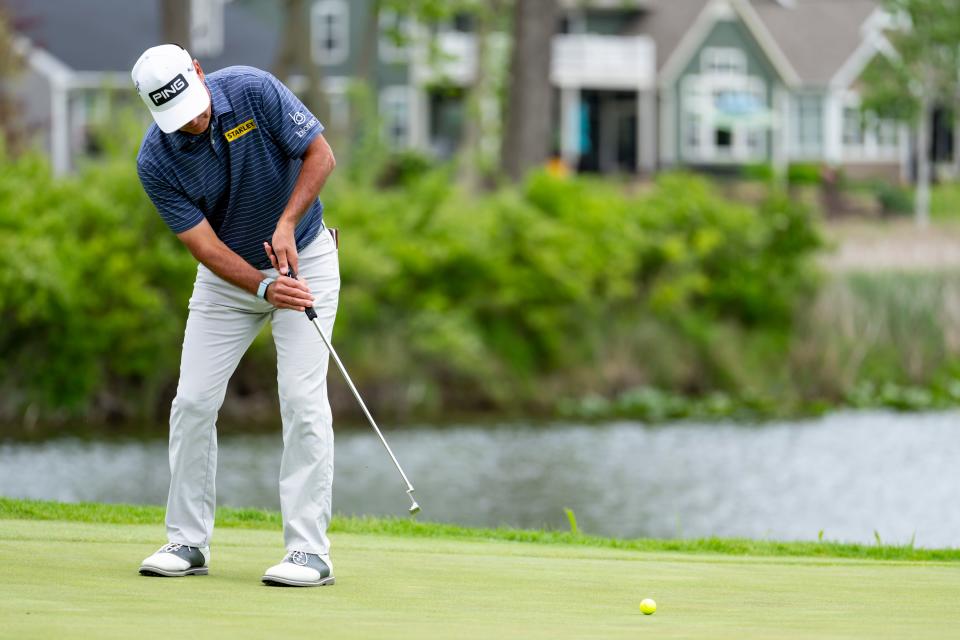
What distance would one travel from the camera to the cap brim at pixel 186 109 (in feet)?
18.3

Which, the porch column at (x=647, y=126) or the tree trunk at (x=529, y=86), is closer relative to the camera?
the tree trunk at (x=529, y=86)

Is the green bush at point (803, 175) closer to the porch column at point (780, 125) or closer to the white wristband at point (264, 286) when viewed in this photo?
the porch column at point (780, 125)

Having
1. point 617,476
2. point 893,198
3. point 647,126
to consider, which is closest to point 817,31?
point 647,126

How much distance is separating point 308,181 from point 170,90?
56 centimetres

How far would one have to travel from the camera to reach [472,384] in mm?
20109

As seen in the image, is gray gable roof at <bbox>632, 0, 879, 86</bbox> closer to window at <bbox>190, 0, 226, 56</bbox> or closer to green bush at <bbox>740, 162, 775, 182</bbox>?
green bush at <bbox>740, 162, 775, 182</bbox>

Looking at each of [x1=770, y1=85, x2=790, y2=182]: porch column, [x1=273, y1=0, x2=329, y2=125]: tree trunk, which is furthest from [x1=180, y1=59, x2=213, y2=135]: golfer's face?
[x1=770, y1=85, x2=790, y2=182]: porch column

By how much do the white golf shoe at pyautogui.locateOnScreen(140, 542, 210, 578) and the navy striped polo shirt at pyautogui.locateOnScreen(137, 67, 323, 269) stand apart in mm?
1076

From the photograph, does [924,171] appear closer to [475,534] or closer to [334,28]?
[334,28]

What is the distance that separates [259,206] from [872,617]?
2406mm

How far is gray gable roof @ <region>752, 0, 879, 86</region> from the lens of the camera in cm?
5062

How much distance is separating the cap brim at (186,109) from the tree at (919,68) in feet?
112

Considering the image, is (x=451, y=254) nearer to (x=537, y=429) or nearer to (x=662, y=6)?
(x=537, y=429)

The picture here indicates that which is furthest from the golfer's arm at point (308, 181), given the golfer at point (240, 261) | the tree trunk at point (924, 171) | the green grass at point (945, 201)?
the green grass at point (945, 201)
